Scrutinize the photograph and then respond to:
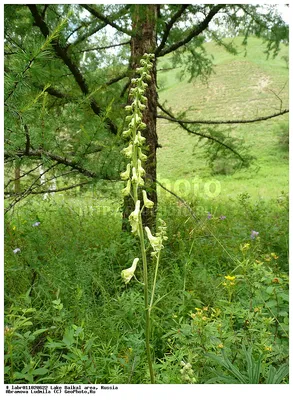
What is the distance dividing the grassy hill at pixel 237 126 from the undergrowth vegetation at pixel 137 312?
681cm

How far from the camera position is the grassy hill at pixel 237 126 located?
1383cm

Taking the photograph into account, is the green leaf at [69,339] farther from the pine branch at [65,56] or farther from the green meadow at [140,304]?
the pine branch at [65,56]

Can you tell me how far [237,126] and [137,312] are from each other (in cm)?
1631

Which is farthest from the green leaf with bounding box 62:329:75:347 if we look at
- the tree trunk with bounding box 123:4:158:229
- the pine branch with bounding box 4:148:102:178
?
the tree trunk with bounding box 123:4:158:229

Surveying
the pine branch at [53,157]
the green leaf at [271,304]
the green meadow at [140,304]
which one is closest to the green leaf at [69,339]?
the green meadow at [140,304]

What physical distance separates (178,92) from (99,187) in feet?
95.5

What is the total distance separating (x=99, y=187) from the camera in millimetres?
3373

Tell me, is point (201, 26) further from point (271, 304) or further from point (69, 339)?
point (69, 339)

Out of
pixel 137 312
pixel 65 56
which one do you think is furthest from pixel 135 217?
pixel 65 56

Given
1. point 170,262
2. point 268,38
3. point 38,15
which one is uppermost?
point 268,38

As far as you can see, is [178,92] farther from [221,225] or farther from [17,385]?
[17,385]

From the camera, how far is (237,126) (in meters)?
17.9

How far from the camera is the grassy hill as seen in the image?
45.4 ft

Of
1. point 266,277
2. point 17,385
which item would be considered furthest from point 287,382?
point 17,385
